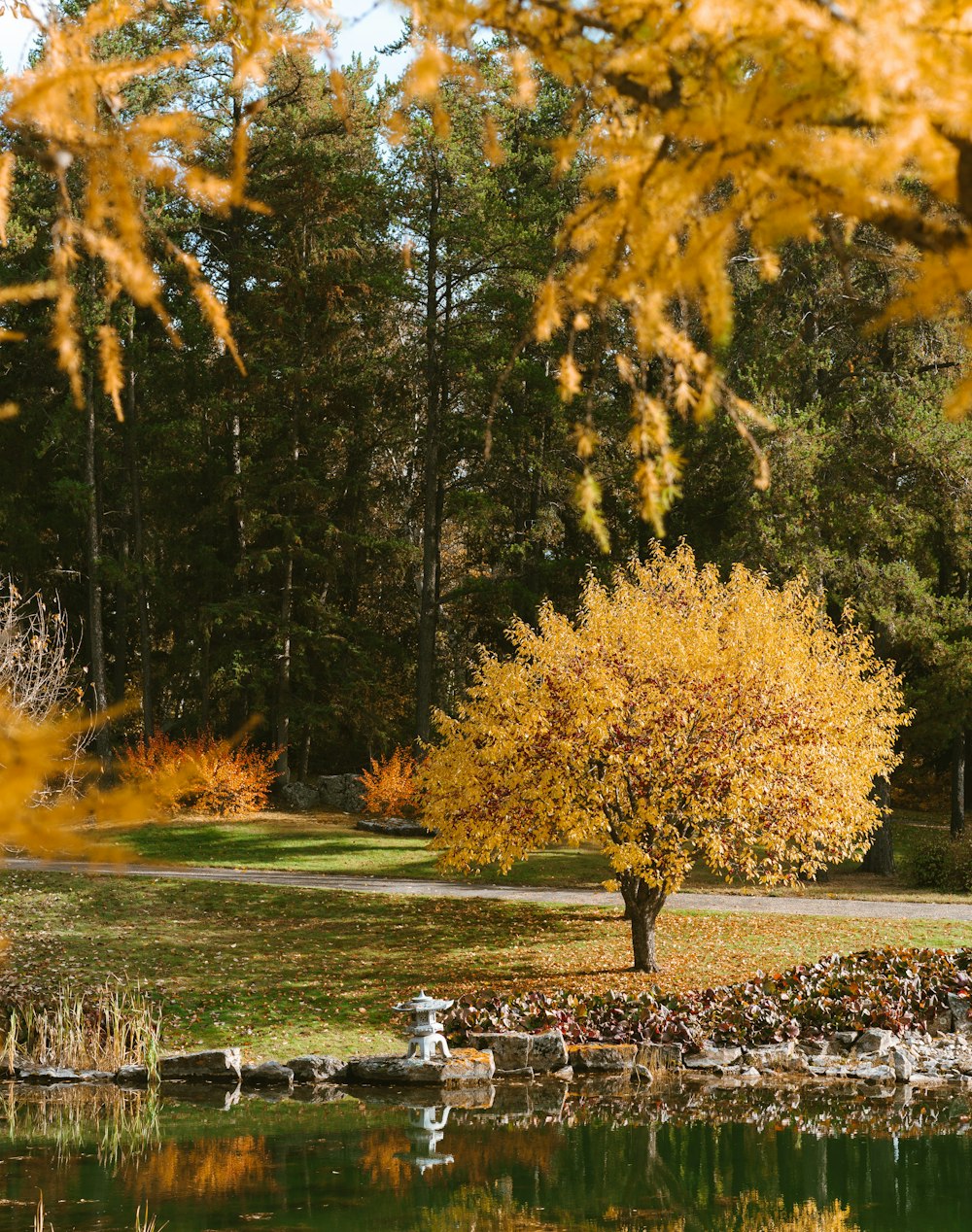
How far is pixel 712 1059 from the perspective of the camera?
12.0 metres

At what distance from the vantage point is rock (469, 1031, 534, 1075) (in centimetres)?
1201

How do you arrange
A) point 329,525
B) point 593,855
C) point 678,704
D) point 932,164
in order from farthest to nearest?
point 329,525 < point 593,855 < point 678,704 < point 932,164

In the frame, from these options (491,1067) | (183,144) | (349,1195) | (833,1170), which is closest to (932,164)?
(183,144)

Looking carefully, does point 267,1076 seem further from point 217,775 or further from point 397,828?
point 217,775

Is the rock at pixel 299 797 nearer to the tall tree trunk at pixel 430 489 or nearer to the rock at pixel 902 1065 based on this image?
the tall tree trunk at pixel 430 489

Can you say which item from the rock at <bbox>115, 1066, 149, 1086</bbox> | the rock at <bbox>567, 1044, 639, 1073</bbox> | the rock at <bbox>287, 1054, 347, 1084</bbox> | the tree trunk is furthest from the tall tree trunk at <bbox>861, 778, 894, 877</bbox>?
the rock at <bbox>115, 1066, 149, 1086</bbox>

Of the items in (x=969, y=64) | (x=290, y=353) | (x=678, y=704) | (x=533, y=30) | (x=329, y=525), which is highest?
(x=290, y=353)

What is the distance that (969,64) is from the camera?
1.79 metres

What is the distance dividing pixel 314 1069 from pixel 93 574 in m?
19.4

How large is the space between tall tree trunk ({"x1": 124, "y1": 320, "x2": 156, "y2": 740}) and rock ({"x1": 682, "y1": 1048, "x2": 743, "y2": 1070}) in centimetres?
1982

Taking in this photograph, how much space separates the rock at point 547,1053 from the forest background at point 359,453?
12.8 meters

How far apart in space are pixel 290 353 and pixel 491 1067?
21.5 metres

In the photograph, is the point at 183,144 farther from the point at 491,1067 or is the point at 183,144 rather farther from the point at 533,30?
the point at 491,1067

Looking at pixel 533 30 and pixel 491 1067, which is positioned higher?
pixel 533 30
